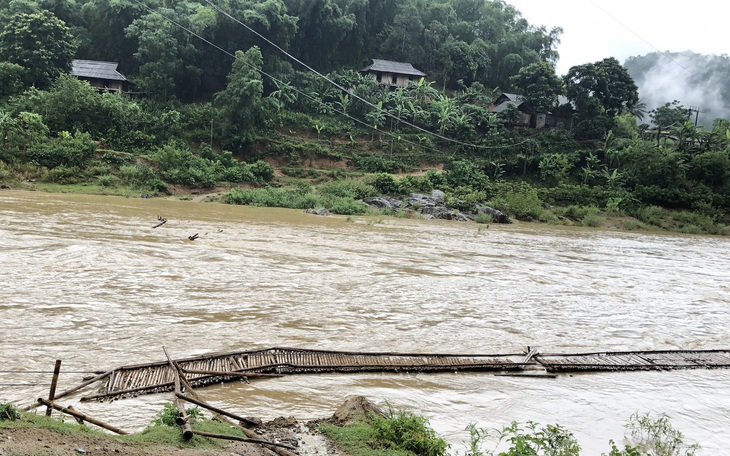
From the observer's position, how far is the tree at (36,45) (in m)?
33.0

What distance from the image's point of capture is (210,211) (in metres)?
24.4

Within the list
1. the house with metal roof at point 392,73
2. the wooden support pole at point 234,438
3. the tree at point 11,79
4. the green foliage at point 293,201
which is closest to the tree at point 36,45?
the tree at point 11,79

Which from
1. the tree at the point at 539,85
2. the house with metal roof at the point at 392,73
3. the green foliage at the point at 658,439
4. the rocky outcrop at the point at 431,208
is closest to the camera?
the green foliage at the point at 658,439

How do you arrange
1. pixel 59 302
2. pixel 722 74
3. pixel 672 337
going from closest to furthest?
pixel 59 302, pixel 672 337, pixel 722 74

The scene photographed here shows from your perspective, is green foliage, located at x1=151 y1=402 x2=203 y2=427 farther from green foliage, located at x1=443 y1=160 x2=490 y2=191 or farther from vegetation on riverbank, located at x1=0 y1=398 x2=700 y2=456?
green foliage, located at x1=443 y1=160 x2=490 y2=191

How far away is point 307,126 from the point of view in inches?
1554

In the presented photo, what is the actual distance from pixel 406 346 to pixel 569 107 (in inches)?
1610

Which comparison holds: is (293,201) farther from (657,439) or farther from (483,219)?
(657,439)

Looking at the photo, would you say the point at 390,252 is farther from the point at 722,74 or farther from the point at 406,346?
the point at 722,74

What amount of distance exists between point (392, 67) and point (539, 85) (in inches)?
490

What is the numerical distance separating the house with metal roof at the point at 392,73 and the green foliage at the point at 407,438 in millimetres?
44356

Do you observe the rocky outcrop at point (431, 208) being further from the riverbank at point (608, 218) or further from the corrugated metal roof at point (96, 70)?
the corrugated metal roof at point (96, 70)

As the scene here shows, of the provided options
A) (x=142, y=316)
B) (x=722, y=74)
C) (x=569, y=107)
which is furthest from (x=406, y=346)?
(x=722, y=74)

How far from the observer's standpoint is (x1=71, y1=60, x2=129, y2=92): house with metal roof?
3678 cm
